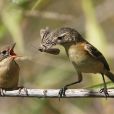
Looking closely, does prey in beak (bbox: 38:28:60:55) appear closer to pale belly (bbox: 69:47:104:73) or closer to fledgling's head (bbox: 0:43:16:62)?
pale belly (bbox: 69:47:104:73)

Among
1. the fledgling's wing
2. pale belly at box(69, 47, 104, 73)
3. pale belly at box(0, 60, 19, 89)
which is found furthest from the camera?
pale belly at box(0, 60, 19, 89)

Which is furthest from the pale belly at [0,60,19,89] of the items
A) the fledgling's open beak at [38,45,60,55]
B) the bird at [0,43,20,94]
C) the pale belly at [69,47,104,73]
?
the fledgling's open beak at [38,45,60,55]

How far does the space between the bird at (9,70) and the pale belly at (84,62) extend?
51 centimetres

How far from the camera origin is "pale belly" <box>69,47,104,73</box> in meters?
4.07

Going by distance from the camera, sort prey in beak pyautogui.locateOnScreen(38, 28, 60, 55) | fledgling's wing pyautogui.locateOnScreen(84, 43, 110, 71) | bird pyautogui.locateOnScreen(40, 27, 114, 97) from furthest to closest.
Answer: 1. fledgling's wing pyautogui.locateOnScreen(84, 43, 110, 71)
2. bird pyautogui.locateOnScreen(40, 27, 114, 97)
3. prey in beak pyautogui.locateOnScreen(38, 28, 60, 55)

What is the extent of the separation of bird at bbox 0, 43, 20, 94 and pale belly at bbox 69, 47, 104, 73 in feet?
1.69

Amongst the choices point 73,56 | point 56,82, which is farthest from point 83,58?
point 56,82

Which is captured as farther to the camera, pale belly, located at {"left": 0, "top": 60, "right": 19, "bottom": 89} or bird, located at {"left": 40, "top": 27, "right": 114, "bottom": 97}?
pale belly, located at {"left": 0, "top": 60, "right": 19, "bottom": 89}

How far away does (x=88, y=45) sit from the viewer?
14.0 ft

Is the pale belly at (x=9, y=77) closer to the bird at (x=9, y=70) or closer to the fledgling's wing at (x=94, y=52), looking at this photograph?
the bird at (x=9, y=70)

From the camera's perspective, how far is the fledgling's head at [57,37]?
3523mm

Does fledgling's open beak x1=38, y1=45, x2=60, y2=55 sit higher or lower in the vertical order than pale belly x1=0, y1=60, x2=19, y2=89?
higher

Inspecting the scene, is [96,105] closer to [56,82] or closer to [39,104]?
[56,82]

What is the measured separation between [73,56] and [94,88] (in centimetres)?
40
